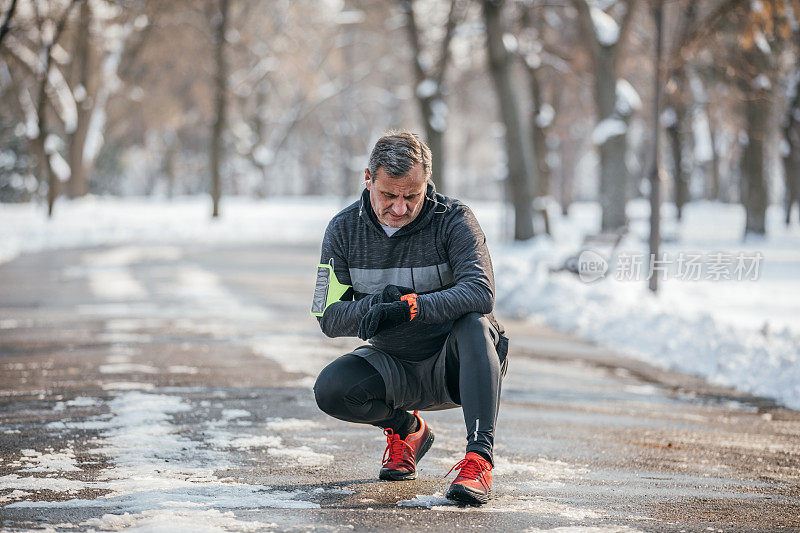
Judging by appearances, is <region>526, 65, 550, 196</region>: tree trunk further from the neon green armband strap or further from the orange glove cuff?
the orange glove cuff

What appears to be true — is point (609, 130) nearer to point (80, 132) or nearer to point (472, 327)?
point (472, 327)

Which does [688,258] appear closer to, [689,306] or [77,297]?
[689,306]

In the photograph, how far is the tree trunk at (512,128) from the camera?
2214cm

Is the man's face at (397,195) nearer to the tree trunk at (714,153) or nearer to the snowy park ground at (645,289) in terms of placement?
the snowy park ground at (645,289)

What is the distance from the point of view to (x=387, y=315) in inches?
171

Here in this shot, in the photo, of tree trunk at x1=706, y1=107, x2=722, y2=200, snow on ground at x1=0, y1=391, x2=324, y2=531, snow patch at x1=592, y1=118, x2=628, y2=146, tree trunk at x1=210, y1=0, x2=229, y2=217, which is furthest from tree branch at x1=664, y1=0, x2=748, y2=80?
tree trunk at x1=210, y1=0, x2=229, y2=217

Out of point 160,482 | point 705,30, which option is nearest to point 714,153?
point 705,30

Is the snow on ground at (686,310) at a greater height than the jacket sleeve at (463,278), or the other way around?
the jacket sleeve at (463,278)

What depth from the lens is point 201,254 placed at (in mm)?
24219

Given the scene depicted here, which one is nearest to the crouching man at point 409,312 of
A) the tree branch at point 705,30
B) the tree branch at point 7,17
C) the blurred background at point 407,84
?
the blurred background at point 407,84

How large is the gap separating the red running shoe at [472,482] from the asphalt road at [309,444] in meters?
0.05

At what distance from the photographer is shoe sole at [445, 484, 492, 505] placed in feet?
14.0

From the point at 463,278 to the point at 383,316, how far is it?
1.31ft

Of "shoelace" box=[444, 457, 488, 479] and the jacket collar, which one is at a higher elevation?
the jacket collar
